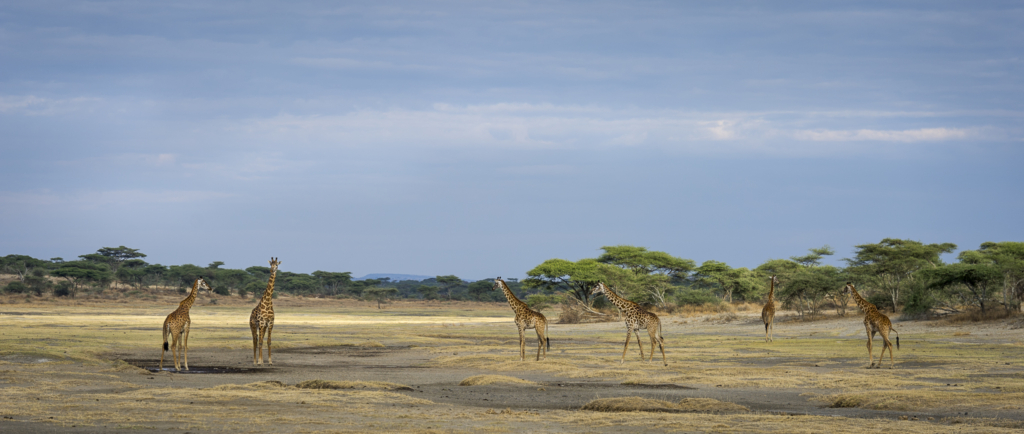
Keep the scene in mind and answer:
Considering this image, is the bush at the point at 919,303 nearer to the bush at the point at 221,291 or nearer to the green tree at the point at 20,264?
the bush at the point at 221,291

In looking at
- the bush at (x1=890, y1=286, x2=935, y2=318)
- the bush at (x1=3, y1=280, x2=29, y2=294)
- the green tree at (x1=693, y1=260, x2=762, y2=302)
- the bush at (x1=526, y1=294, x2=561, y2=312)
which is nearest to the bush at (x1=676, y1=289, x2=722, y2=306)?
the green tree at (x1=693, y1=260, x2=762, y2=302)

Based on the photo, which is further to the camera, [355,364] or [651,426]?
[355,364]

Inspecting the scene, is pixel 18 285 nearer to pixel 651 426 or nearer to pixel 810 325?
pixel 810 325

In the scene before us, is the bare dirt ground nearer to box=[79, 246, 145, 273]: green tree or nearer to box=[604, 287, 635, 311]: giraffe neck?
box=[604, 287, 635, 311]: giraffe neck

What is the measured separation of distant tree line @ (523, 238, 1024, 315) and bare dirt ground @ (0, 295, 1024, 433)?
6.84m

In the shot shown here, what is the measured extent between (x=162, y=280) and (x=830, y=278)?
342 ft

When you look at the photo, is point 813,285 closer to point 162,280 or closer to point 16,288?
point 16,288

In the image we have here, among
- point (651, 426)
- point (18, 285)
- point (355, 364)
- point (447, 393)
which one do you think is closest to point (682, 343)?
point (355, 364)

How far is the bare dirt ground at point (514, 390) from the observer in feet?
36.8

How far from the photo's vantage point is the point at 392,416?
1191cm

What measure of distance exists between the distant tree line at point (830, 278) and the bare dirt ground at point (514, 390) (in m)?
6.84

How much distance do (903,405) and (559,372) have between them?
843 centimetres

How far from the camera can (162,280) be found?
401 feet

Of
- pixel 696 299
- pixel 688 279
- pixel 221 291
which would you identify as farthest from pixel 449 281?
pixel 696 299
